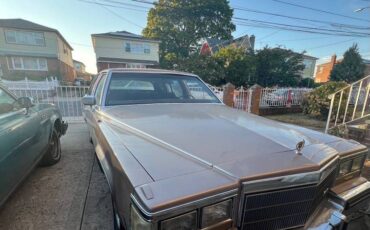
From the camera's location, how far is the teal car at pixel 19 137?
6.23ft

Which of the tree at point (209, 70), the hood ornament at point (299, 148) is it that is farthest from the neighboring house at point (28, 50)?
the hood ornament at point (299, 148)

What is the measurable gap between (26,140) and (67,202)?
94cm

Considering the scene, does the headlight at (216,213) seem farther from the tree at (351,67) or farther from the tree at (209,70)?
the tree at (351,67)

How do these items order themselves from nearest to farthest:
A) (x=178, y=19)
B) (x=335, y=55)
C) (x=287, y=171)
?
1. (x=287, y=171)
2. (x=178, y=19)
3. (x=335, y=55)

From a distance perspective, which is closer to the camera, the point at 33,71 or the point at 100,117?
the point at 100,117

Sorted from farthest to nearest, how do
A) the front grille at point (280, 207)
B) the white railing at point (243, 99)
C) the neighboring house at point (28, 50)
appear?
the neighboring house at point (28, 50) < the white railing at point (243, 99) < the front grille at point (280, 207)


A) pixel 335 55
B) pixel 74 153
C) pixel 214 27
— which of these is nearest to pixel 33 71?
pixel 214 27

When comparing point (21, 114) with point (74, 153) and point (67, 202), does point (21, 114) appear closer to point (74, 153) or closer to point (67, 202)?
point (67, 202)

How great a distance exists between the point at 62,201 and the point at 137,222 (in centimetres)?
216

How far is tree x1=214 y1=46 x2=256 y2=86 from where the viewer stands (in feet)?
43.3

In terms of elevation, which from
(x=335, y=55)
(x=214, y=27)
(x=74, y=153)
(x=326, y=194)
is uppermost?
(x=214, y=27)

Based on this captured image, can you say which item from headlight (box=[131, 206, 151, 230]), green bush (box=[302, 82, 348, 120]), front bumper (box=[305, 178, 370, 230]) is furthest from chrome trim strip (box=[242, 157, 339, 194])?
green bush (box=[302, 82, 348, 120])

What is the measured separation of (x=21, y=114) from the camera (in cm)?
251

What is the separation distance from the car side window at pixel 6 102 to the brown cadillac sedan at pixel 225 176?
4.20 feet
